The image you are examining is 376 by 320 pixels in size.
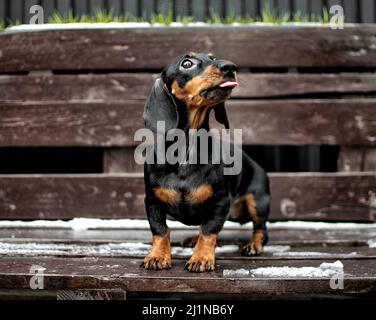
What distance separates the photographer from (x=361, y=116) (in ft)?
9.74

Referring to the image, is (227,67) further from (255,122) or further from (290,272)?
(255,122)

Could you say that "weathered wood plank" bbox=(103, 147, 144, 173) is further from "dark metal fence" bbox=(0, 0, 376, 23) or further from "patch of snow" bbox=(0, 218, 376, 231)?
"dark metal fence" bbox=(0, 0, 376, 23)

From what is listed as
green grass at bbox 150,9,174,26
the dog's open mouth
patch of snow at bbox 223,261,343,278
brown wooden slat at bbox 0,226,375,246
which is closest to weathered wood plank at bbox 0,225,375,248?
brown wooden slat at bbox 0,226,375,246

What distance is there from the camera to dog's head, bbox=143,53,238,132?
1.81 m

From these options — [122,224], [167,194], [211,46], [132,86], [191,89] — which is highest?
[211,46]

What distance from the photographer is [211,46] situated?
3027 mm

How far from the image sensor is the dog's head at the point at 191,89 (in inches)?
71.4

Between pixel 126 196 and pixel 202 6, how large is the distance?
1413 mm

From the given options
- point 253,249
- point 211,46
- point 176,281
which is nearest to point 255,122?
point 211,46

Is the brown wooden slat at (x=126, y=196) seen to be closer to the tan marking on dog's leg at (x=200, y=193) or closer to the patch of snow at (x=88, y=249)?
the patch of snow at (x=88, y=249)

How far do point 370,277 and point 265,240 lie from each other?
0.67m

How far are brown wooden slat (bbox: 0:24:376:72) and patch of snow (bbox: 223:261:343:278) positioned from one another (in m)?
1.54

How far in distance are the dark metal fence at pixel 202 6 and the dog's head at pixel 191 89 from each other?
5.02 ft

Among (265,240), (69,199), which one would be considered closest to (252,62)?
(265,240)
